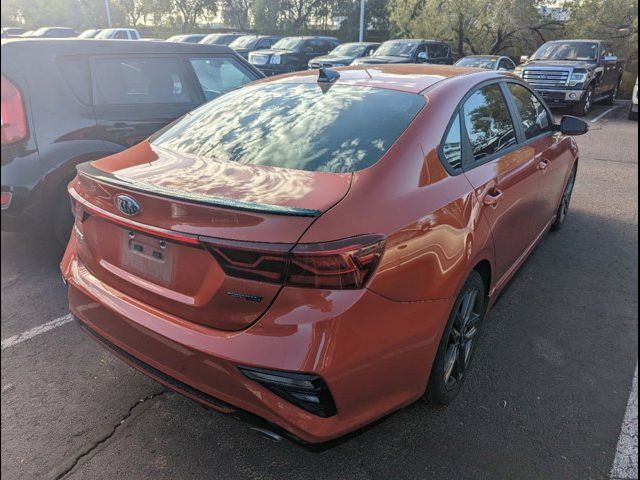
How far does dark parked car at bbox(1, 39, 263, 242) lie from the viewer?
3.40m

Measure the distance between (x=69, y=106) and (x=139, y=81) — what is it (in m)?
0.86

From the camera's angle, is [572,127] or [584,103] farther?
[584,103]

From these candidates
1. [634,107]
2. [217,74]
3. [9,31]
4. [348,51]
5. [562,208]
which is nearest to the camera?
[562,208]

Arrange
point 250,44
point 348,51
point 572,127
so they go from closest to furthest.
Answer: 1. point 572,127
2. point 348,51
3. point 250,44

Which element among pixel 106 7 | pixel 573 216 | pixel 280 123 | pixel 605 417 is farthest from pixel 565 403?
pixel 106 7

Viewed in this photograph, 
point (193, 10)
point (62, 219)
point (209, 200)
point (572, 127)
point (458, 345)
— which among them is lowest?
point (458, 345)

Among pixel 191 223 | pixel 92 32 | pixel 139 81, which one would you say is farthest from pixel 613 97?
pixel 191 223

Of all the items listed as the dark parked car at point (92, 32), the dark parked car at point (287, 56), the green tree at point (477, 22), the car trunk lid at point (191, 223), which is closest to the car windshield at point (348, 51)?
the dark parked car at point (287, 56)

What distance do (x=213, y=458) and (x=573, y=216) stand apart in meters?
4.90

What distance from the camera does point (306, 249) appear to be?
1.65 metres

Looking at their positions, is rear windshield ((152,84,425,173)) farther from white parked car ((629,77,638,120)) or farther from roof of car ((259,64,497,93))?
white parked car ((629,77,638,120))

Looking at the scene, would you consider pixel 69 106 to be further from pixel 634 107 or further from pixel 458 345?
pixel 634 107

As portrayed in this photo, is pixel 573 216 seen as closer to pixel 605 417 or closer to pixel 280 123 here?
pixel 605 417

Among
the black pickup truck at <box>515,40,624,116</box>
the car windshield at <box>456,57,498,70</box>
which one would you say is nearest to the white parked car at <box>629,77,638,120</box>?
the black pickup truck at <box>515,40,624,116</box>
